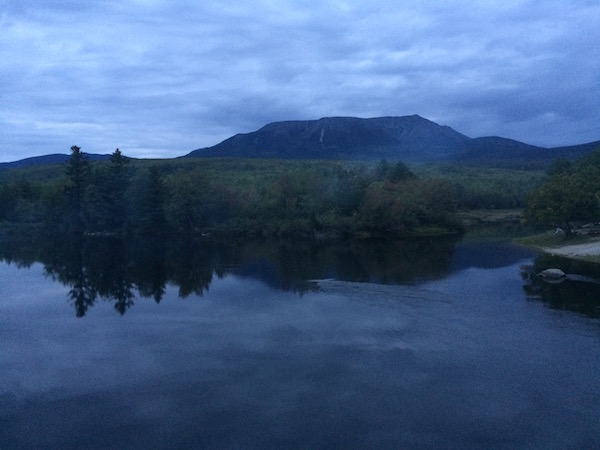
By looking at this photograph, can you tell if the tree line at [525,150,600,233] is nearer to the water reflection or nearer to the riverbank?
the riverbank

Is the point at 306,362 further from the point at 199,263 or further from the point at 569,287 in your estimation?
the point at 199,263

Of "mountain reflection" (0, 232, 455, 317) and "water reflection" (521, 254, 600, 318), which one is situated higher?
"water reflection" (521, 254, 600, 318)

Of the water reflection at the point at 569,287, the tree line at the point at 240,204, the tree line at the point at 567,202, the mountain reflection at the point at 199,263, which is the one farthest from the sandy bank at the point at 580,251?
the tree line at the point at 240,204

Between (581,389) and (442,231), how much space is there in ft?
173

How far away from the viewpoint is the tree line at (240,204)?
65.5 metres

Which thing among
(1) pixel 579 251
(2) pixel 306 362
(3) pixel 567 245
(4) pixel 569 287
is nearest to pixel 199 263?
(4) pixel 569 287

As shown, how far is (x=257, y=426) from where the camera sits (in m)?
14.8

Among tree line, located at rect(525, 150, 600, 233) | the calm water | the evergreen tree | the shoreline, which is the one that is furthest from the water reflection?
the evergreen tree

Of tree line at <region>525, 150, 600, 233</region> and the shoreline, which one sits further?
tree line at <region>525, 150, 600, 233</region>

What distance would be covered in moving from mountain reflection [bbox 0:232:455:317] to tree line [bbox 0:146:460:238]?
5218 millimetres

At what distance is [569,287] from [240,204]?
47.2 m

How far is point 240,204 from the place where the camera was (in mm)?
72000

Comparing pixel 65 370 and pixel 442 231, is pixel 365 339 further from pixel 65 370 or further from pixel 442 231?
pixel 442 231

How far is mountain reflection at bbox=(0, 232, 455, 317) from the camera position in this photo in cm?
3548
